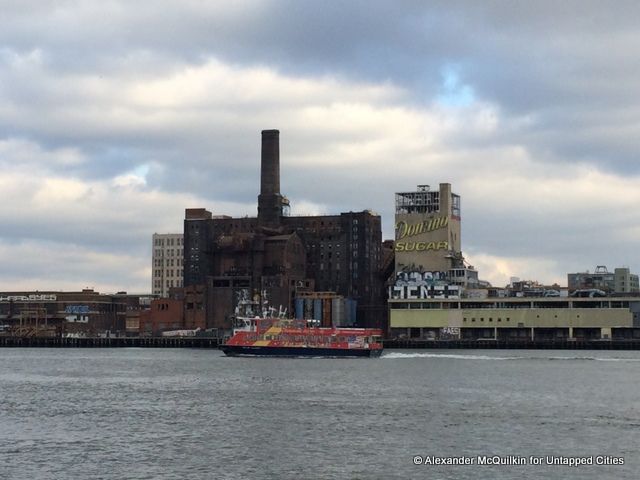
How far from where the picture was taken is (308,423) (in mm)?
67688

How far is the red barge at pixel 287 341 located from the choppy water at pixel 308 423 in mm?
27231

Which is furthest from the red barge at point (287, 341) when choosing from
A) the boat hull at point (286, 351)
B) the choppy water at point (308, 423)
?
the choppy water at point (308, 423)

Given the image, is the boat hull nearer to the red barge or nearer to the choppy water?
the red barge

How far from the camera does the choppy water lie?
51.9 meters

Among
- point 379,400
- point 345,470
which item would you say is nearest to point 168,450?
point 345,470

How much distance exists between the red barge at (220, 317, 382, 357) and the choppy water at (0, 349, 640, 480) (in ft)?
89.3

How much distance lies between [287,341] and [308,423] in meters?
78.4

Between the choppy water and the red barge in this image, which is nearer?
the choppy water

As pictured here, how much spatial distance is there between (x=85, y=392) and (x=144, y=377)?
20241 mm

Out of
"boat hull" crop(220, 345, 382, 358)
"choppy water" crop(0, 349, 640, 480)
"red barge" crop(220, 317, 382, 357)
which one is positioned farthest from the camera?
"red barge" crop(220, 317, 382, 357)

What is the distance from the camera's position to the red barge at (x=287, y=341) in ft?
478

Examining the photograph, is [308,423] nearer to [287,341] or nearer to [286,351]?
[287,341]

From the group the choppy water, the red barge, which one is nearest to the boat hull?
the red barge

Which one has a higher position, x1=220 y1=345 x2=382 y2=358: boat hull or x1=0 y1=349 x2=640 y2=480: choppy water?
x1=220 y1=345 x2=382 y2=358: boat hull
